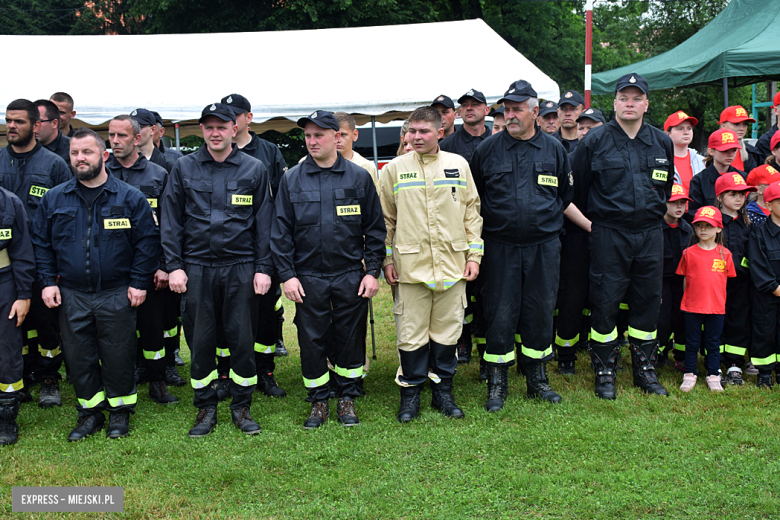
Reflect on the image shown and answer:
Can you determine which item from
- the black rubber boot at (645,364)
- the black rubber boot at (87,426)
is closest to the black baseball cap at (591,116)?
the black rubber boot at (645,364)

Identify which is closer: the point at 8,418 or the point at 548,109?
the point at 8,418

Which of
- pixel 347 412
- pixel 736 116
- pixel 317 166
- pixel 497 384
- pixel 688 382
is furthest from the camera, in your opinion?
pixel 736 116

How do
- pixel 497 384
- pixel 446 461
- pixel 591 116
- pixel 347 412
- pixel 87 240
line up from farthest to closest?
1. pixel 591 116
2. pixel 497 384
3. pixel 347 412
4. pixel 87 240
5. pixel 446 461

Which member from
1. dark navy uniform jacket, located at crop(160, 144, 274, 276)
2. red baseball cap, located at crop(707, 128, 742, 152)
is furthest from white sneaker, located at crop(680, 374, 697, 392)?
dark navy uniform jacket, located at crop(160, 144, 274, 276)

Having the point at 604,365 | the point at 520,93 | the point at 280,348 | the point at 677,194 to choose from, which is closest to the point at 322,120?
the point at 520,93

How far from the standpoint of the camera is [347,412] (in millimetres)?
4594

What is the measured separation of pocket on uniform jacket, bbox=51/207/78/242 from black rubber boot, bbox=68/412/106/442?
132 cm

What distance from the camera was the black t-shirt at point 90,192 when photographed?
4.28 meters

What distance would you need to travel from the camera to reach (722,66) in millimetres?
9922

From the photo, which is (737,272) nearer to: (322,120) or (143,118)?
(322,120)

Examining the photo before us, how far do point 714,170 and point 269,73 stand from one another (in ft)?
23.3

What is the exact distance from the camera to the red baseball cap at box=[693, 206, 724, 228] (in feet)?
16.3

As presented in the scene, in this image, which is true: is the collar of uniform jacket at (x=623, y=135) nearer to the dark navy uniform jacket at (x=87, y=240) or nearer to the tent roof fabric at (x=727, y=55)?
the dark navy uniform jacket at (x=87, y=240)

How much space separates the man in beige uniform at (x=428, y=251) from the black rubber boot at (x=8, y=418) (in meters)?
2.78
